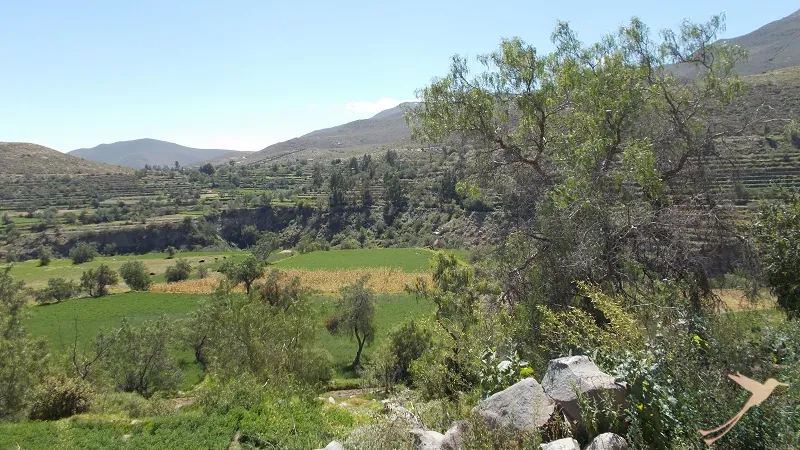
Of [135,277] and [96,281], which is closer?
[96,281]

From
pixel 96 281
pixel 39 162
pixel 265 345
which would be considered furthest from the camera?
pixel 39 162

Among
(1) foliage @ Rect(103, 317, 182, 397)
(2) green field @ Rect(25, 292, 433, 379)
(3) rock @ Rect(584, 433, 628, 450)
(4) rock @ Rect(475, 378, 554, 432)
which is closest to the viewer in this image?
(3) rock @ Rect(584, 433, 628, 450)

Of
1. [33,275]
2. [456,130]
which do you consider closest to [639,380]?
[456,130]

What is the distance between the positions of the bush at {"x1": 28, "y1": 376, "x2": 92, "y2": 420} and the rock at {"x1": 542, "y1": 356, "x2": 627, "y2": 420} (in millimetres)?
19003

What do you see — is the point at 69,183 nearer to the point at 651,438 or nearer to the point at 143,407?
the point at 143,407

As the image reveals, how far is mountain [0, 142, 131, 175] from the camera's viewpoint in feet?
457

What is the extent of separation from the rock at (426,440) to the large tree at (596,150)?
12.9 ft

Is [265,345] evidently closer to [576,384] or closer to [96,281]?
[576,384]

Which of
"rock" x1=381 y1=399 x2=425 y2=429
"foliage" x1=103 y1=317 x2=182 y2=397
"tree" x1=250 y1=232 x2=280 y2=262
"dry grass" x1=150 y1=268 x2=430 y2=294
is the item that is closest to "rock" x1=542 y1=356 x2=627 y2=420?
"rock" x1=381 y1=399 x2=425 y2=429

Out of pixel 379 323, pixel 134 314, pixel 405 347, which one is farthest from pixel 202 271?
pixel 405 347

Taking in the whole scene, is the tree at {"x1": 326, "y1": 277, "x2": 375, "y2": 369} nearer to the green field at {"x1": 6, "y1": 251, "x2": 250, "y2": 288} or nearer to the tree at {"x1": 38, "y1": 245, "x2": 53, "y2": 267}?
the green field at {"x1": 6, "y1": 251, "x2": 250, "y2": 288}

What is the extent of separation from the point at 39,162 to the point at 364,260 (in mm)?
134009

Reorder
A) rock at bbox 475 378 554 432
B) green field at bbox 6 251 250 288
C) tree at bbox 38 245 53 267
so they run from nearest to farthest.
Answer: rock at bbox 475 378 554 432 → green field at bbox 6 251 250 288 → tree at bbox 38 245 53 267

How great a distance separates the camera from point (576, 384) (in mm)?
5746
